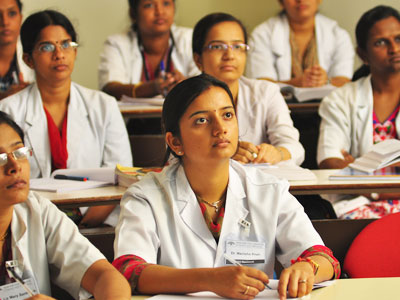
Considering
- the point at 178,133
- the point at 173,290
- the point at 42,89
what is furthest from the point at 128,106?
the point at 173,290

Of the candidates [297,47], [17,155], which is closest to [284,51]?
[297,47]

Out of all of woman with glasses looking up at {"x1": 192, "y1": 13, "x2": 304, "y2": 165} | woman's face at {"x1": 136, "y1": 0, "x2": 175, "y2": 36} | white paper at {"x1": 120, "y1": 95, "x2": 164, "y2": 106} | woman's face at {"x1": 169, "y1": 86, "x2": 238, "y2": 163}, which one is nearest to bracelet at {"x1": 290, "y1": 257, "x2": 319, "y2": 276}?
woman's face at {"x1": 169, "y1": 86, "x2": 238, "y2": 163}

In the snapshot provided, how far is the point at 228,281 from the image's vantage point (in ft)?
4.91

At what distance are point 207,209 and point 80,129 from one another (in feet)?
5.03

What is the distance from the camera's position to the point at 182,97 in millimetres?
1960

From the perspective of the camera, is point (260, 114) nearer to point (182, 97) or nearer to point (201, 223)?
point (182, 97)

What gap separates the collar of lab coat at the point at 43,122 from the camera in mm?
3225

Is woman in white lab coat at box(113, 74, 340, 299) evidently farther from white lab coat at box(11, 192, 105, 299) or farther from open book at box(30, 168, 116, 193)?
open book at box(30, 168, 116, 193)

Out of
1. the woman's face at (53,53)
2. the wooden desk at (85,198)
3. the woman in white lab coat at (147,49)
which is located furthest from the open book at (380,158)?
the woman in white lab coat at (147,49)

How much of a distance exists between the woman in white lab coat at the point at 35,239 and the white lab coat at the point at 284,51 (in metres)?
3.43

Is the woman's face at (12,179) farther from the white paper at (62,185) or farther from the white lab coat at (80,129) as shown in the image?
the white lab coat at (80,129)

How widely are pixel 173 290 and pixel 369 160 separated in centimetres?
147

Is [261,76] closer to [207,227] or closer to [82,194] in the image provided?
[82,194]

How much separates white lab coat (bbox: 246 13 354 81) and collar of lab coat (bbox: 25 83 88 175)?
2117 mm
